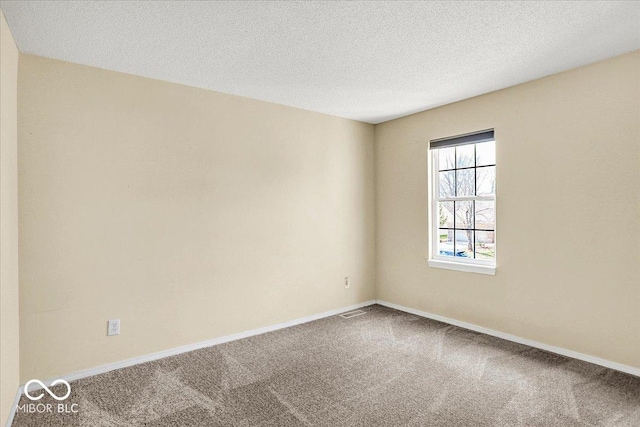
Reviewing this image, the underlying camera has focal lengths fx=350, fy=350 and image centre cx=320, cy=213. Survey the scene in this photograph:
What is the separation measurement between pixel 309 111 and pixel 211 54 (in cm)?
163

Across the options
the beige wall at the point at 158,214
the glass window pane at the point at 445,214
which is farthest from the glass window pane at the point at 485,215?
the beige wall at the point at 158,214

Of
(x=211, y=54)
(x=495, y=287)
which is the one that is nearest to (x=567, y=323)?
(x=495, y=287)

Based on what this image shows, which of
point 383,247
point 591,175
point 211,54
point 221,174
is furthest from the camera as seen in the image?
point 383,247

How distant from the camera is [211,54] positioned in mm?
2592

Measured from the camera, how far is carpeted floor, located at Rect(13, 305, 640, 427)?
2.13m

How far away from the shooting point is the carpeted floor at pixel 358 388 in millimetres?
2127

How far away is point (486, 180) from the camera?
3656 millimetres

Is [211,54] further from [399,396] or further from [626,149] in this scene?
[626,149]

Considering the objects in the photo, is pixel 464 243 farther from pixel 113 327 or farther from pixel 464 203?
pixel 113 327

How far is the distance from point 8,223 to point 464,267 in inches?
151

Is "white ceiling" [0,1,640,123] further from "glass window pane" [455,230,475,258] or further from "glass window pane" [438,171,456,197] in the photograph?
"glass window pane" [455,230,475,258]

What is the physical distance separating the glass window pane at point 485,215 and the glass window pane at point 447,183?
35cm

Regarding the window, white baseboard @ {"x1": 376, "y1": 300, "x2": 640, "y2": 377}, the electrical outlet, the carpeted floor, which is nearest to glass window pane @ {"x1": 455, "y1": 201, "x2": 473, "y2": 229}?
the window

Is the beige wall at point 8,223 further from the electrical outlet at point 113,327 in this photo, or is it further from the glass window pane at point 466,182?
the glass window pane at point 466,182
